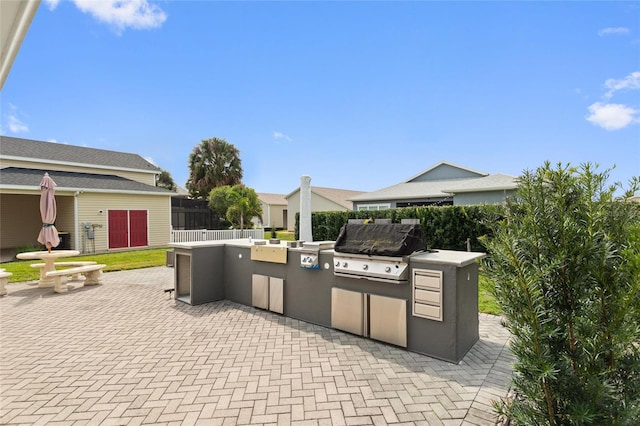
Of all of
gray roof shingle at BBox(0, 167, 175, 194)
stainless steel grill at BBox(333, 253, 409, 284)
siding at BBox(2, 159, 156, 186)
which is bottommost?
stainless steel grill at BBox(333, 253, 409, 284)

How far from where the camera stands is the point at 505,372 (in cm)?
368

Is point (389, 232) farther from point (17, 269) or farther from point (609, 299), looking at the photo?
point (17, 269)

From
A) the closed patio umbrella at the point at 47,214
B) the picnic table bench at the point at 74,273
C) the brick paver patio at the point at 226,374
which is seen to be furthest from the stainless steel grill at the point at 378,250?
the closed patio umbrella at the point at 47,214

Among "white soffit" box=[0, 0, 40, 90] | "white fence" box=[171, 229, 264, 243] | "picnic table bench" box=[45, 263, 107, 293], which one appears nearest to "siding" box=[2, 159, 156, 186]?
"white fence" box=[171, 229, 264, 243]

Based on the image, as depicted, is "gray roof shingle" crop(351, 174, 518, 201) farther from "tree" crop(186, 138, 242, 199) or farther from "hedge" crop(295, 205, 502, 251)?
"tree" crop(186, 138, 242, 199)

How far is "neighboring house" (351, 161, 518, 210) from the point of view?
1504cm

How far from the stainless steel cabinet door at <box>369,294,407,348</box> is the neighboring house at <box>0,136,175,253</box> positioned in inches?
643

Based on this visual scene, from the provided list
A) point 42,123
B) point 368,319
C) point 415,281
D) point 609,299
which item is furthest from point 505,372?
point 42,123

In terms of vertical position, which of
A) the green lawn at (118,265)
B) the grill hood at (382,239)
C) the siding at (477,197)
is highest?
the siding at (477,197)

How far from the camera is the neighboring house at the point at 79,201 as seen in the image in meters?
15.2

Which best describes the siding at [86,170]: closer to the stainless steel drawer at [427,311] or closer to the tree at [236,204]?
the tree at [236,204]

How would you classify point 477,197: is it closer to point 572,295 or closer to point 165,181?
point 572,295

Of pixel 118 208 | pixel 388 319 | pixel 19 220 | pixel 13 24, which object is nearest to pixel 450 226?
pixel 388 319

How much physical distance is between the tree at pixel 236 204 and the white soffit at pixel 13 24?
64.0 feet
